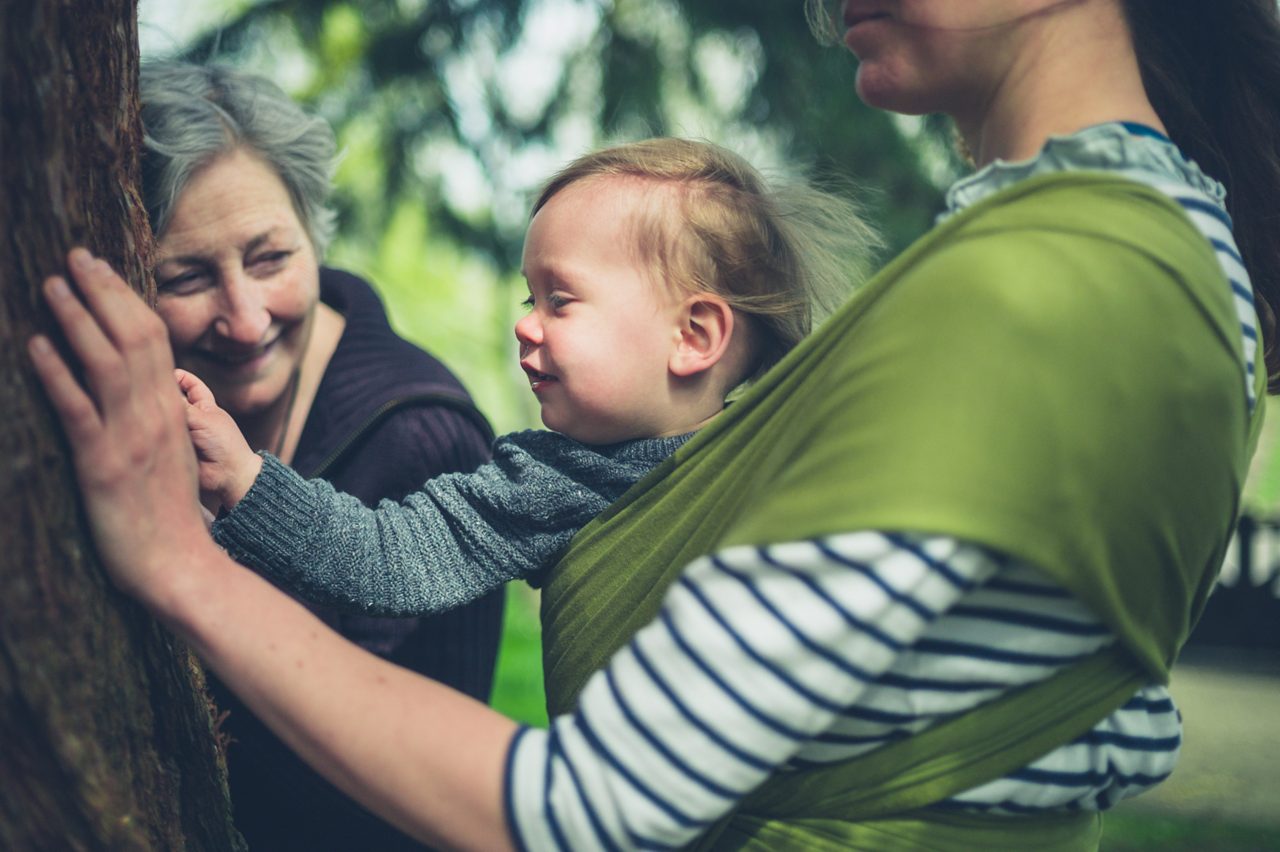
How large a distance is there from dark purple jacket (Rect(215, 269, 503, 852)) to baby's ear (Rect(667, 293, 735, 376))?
0.76 metres

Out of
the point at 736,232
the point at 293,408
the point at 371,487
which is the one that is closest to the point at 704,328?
the point at 736,232

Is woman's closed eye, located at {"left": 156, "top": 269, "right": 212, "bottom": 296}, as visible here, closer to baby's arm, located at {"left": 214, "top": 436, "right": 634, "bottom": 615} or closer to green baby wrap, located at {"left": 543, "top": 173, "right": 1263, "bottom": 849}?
baby's arm, located at {"left": 214, "top": 436, "right": 634, "bottom": 615}

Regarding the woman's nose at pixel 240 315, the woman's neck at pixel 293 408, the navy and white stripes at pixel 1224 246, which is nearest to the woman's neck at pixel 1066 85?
the navy and white stripes at pixel 1224 246

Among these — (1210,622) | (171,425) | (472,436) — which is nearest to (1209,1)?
(171,425)

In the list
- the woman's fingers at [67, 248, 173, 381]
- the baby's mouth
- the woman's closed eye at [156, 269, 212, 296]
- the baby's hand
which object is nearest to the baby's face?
the baby's mouth

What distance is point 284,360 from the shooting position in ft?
8.33

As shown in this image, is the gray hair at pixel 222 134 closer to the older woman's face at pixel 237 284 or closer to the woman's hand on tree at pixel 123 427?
the older woman's face at pixel 237 284

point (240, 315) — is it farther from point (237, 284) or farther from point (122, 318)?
point (122, 318)

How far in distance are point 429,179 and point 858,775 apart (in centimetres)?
488

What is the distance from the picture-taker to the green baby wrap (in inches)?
40.3

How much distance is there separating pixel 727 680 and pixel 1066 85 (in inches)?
32.3

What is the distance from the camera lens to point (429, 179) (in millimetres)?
5652

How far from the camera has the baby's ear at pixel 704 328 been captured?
1.86 metres

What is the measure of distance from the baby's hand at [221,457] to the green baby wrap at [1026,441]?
28.0 inches
